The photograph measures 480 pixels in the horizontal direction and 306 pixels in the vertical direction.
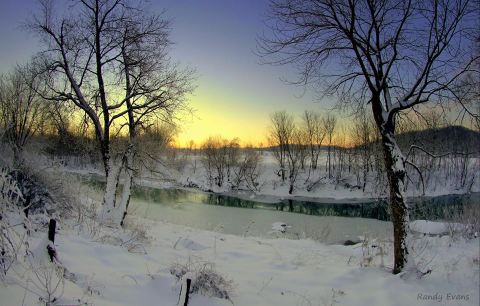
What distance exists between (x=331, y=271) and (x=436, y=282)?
1.97 meters

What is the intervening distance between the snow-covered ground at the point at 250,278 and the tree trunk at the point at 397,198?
0.46 m

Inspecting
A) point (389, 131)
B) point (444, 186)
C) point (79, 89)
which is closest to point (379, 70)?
point (389, 131)

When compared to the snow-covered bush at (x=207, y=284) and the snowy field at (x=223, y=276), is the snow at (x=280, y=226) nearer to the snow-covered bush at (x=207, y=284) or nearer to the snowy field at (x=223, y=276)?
the snowy field at (x=223, y=276)

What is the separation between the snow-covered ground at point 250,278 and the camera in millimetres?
3957

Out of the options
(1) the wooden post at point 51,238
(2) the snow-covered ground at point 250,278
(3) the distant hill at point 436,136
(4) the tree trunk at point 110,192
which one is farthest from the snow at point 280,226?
(1) the wooden post at point 51,238

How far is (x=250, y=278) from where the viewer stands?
6.86m

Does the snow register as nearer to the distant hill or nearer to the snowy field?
the distant hill

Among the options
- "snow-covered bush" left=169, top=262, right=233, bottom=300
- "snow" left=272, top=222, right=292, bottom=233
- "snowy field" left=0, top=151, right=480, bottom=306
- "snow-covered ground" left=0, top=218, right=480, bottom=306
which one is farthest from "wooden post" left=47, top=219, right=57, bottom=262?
"snow" left=272, top=222, right=292, bottom=233

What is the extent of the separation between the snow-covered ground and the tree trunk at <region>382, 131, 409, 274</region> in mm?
458

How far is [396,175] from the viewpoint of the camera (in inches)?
296

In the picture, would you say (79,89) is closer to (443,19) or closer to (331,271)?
(331,271)

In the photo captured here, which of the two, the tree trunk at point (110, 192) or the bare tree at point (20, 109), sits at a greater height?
the bare tree at point (20, 109)

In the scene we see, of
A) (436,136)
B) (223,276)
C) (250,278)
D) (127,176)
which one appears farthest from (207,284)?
(436,136)

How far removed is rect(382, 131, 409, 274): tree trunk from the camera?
24.1 feet
